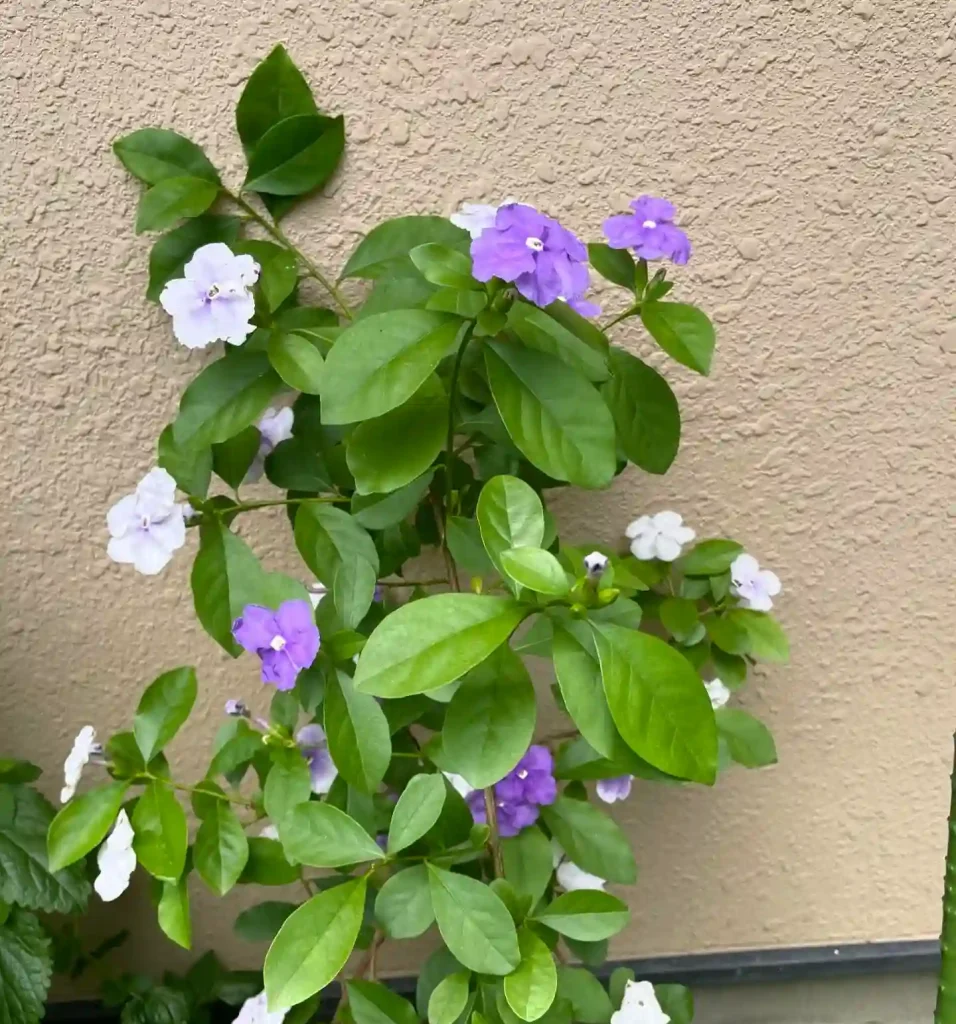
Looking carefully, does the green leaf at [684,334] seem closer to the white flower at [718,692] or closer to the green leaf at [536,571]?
the green leaf at [536,571]

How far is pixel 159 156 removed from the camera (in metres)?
0.72

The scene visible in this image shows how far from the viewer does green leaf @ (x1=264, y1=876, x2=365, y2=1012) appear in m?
0.55

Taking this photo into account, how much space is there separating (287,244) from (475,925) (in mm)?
593

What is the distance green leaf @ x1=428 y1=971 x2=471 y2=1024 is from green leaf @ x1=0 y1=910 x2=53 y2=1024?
1.33 feet

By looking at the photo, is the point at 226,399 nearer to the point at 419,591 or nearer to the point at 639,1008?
the point at 419,591

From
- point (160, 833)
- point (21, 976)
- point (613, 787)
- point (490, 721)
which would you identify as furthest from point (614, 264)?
point (21, 976)

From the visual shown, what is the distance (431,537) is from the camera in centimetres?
76

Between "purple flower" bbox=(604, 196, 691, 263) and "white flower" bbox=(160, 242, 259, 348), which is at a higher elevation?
"white flower" bbox=(160, 242, 259, 348)

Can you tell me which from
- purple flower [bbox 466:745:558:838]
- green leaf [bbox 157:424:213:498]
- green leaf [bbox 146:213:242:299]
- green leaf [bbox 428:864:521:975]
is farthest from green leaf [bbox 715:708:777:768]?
green leaf [bbox 146:213:242:299]

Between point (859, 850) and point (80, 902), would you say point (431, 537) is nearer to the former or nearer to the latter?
point (80, 902)

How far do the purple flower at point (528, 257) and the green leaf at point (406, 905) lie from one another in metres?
0.43

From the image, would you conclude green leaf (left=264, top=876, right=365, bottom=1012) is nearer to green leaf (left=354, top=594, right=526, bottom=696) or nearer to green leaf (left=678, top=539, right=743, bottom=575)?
green leaf (left=354, top=594, right=526, bottom=696)

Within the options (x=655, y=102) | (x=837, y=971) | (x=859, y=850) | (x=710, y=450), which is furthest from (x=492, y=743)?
(x=837, y=971)

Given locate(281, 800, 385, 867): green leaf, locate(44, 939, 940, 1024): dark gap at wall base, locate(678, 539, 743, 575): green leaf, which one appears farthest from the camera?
locate(44, 939, 940, 1024): dark gap at wall base
